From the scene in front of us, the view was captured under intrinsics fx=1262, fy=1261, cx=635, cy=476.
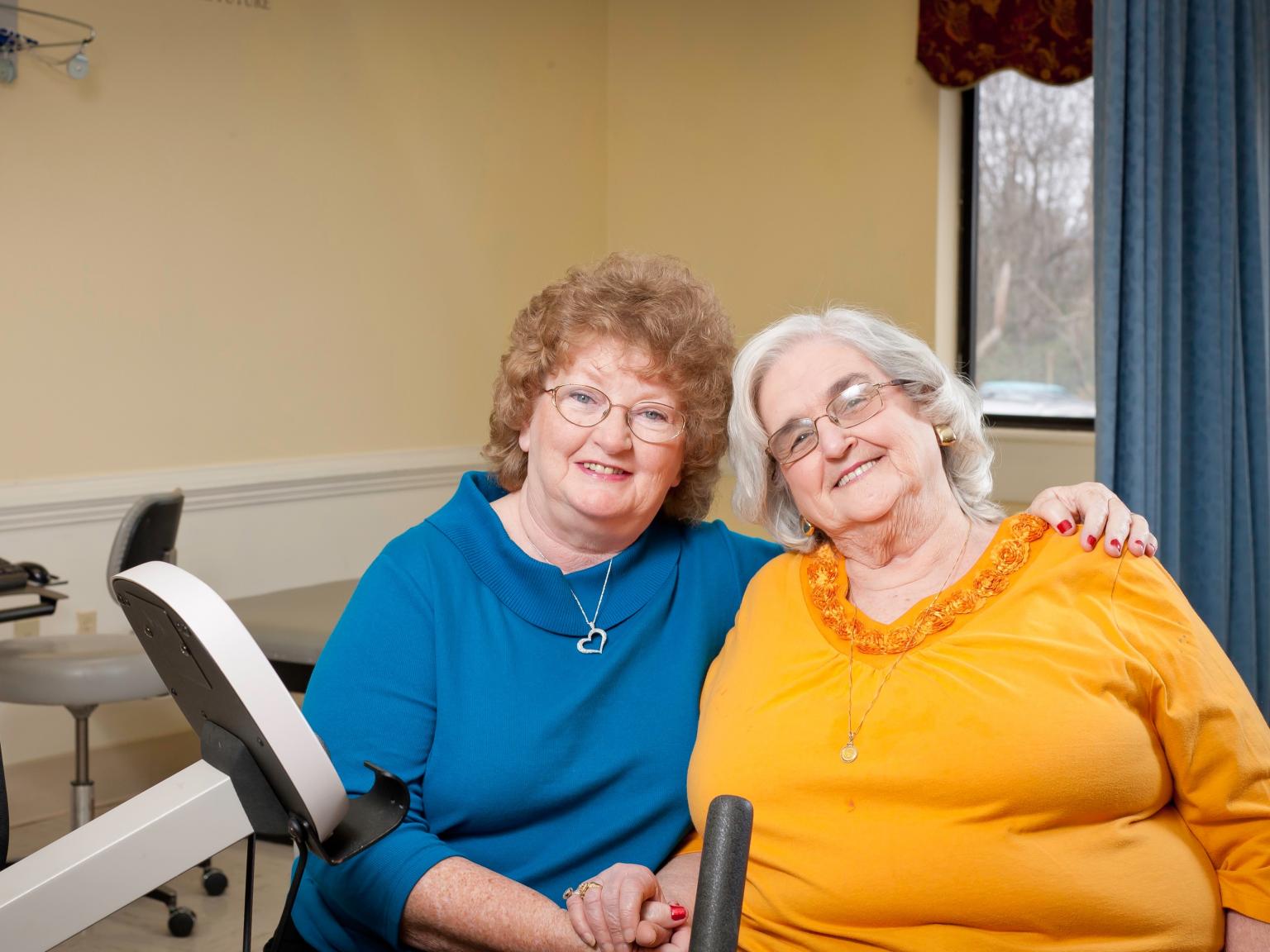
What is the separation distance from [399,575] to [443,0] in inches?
134

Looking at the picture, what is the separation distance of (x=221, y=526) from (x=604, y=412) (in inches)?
100

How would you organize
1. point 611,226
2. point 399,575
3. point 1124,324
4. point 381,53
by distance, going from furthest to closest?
point 611,226
point 381,53
point 1124,324
point 399,575

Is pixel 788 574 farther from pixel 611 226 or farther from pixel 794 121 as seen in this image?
pixel 611 226

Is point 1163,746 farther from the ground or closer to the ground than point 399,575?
closer to the ground

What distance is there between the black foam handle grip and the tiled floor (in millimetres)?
2192

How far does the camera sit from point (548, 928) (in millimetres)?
1390

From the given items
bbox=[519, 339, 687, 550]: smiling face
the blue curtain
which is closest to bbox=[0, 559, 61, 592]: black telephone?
bbox=[519, 339, 687, 550]: smiling face

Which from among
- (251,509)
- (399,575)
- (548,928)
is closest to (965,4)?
(251,509)

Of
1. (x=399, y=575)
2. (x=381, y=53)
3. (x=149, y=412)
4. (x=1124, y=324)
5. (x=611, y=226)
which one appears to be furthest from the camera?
(x=611, y=226)

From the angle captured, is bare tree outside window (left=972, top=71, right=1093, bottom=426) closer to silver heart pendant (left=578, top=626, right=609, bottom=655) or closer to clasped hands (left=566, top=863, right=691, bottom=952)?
silver heart pendant (left=578, top=626, right=609, bottom=655)

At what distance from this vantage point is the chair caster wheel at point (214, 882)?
3.03 meters

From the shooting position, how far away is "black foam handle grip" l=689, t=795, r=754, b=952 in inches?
31.1

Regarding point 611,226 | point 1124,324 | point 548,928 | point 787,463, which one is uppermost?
point 611,226

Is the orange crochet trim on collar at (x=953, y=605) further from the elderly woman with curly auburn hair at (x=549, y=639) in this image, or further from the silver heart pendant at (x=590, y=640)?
the silver heart pendant at (x=590, y=640)
